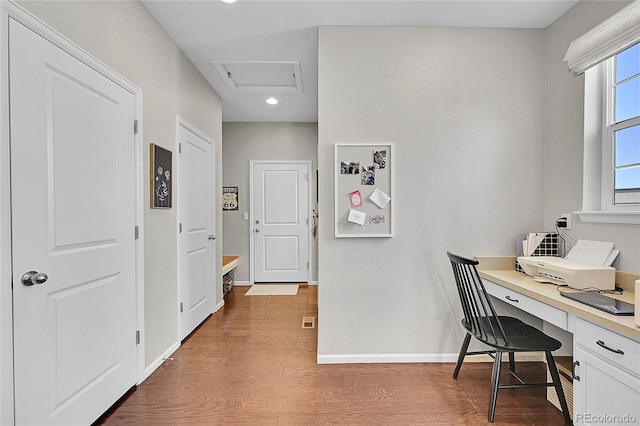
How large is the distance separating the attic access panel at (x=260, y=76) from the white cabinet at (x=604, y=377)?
3011mm

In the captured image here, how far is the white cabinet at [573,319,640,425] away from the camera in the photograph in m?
1.40

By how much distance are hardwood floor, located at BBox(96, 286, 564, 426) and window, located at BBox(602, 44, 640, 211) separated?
1.36 metres

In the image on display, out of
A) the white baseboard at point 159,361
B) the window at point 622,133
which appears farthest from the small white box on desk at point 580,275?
the white baseboard at point 159,361

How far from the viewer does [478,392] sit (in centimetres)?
Answer: 223

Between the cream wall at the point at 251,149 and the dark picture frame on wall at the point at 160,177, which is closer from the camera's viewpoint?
the dark picture frame on wall at the point at 160,177

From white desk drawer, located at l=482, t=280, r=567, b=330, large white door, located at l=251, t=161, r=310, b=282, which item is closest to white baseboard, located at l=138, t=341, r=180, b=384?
white desk drawer, located at l=482, t=280, r=567, b=330

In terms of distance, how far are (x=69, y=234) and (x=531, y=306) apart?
255cm

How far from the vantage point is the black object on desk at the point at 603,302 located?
1.54m

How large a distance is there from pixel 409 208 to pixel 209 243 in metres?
2.25

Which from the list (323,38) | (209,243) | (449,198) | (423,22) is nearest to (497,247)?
(449,198)

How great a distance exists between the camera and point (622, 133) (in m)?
2.14

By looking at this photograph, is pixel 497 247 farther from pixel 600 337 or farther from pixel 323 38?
pixel 323 38

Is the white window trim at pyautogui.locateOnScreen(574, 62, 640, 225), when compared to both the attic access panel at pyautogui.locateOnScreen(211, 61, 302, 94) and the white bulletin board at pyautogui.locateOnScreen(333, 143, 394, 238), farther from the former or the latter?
the attic access panel at pyautogui.locateOnScreen(211, 61, 302, 94)

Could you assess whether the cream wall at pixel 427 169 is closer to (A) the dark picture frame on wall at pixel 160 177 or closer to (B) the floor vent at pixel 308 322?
(B) the floor vent at pixel 308 322
